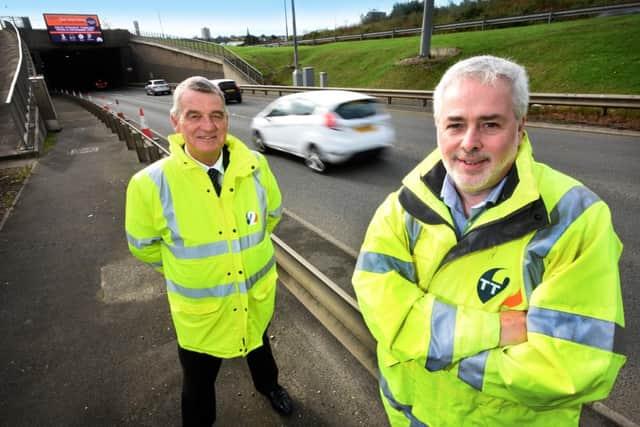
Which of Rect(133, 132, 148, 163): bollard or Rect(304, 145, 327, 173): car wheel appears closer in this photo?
Rect(304, 145, 327, 173): car wheel

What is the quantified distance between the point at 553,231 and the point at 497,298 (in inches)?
12.4

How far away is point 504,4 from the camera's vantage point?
28.2 meters

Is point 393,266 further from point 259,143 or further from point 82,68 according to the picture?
point 82,68

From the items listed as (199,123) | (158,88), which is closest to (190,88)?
(199,123)

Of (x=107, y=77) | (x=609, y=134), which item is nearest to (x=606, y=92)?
(x=609, y=134)

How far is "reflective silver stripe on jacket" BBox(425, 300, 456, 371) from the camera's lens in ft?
4.29

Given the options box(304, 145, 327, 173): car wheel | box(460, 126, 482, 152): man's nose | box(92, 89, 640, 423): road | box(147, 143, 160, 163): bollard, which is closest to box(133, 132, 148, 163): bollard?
box(147, 143, 160, 163): bollard

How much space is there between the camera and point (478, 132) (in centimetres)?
139

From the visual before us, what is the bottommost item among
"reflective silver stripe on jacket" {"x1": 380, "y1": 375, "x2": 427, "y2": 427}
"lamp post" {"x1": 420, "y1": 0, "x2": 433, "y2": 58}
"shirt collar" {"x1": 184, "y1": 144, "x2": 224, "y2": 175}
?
"reflective silver stripe on jacket" {"x1": 380, "y1": 375, "x2": 427, "y2": 427}

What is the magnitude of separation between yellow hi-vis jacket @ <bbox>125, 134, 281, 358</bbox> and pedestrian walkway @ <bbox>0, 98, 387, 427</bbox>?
710mm

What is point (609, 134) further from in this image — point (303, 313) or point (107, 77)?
point (107, 77)

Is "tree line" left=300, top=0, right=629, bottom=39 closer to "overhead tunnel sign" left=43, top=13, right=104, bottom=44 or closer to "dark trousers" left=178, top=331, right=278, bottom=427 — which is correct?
"dark trousers" left=178, top=331, right=278, bottom=427

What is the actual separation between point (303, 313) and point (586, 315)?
2537 mm

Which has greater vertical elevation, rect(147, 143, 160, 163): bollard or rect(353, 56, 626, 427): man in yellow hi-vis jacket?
rect(353, 56, 626, 427): man in yellow hi-vis jacket
